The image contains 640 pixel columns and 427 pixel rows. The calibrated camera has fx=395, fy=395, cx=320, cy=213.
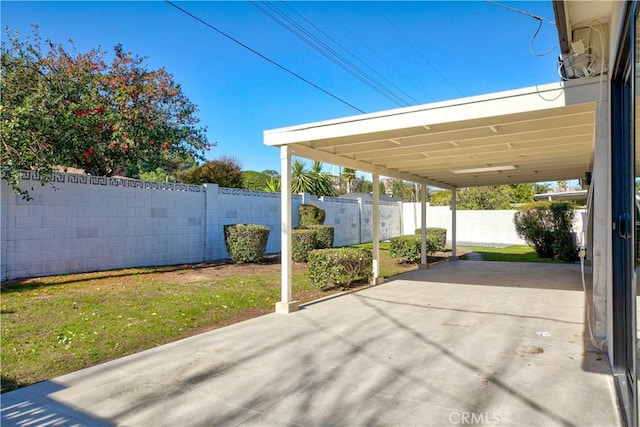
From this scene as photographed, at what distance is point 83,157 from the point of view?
881cm

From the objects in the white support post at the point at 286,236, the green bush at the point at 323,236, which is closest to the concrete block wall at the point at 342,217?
the green bush at the point at 323,236

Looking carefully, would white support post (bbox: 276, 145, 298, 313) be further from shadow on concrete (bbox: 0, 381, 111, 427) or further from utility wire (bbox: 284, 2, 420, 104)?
utility wire (bbox: 284, 2, 420, 104)

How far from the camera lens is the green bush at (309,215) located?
14.2 meters

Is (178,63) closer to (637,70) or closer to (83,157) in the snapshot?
(83,157)

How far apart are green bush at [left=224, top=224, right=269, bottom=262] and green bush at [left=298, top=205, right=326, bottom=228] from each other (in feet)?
11.0

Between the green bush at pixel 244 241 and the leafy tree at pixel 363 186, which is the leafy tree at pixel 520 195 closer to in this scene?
the leafy tree at pixel 363 186

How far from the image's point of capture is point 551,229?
42.8ft

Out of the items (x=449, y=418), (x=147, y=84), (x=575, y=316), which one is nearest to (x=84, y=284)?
(x=147, y=84)

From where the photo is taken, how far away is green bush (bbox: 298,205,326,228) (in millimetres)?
14211

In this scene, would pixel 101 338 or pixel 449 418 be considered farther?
pixel 101 338

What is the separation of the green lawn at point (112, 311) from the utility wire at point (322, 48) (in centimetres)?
629

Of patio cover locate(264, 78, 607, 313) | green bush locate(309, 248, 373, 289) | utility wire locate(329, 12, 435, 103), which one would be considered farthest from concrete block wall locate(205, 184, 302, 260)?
utility wire locate(329, 12, 435, 103)

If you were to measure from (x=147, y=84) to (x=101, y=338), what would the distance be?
753cm

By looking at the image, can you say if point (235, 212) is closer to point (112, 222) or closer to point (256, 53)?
point (112, 222)
